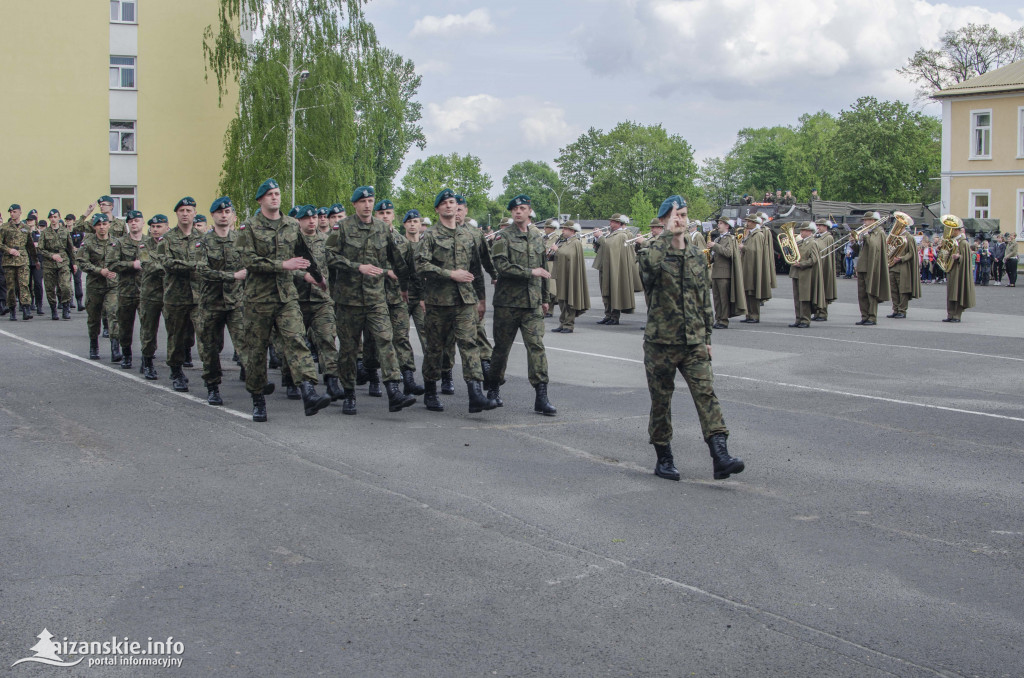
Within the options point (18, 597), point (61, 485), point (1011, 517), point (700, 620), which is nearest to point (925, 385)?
point (1011, 517)

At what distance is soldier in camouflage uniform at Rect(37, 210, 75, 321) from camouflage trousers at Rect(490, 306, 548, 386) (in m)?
12.8

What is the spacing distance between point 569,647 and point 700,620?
669 millimetres

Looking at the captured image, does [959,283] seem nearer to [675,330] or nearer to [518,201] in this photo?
[518,201]

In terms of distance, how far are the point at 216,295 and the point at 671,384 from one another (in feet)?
16.6

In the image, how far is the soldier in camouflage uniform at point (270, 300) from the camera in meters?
9.55

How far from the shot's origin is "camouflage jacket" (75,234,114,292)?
46.9 feet

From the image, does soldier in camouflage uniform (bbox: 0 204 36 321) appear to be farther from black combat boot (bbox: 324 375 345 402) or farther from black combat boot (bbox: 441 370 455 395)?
black combat boot (bbox: 441 370 455 395)

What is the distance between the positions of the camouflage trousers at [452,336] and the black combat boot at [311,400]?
3.80ft

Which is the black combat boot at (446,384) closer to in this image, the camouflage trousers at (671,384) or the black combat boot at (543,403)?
the black combat boot at (543,403)

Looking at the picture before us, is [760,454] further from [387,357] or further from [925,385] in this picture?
[925,385]

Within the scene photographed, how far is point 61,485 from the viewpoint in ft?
24.0

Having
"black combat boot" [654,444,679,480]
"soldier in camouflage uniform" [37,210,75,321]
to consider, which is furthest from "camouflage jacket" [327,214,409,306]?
"soldier in camouflage uniform" [37,210,75,321]

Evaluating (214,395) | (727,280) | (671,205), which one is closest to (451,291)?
(214,395)

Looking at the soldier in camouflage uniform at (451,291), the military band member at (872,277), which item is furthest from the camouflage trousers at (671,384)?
the military band member at (872,277)
